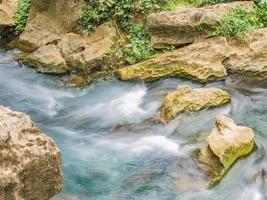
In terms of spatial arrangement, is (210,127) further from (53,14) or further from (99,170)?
(53,14)

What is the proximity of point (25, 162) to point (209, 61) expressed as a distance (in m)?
5.26

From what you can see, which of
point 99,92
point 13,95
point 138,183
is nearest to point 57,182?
point 138,183

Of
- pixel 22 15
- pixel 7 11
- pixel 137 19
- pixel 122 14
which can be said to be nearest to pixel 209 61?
pixel 137 19

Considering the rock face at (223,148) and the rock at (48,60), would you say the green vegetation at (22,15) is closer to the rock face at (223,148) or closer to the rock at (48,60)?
the rock at (48,60)

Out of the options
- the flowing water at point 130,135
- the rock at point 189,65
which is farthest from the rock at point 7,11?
the rock at point 189,65

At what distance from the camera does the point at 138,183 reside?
18.0 ft

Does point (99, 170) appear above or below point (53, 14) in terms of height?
below

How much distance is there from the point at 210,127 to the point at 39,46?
4831 mm

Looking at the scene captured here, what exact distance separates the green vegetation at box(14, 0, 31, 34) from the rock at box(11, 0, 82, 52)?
0.42m

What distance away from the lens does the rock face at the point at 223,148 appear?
17.6ft

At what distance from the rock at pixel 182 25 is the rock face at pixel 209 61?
242 millimetres

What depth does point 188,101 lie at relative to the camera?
686cm

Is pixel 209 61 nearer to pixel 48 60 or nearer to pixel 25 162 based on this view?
pixel 48 60

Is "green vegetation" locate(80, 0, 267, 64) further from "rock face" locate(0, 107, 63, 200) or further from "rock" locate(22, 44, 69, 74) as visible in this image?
"rock face" locate(0, 107, 63, 200)
